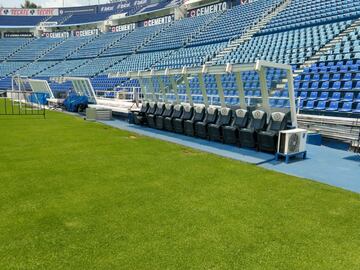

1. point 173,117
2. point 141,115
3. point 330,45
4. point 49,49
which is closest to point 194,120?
point 173,117

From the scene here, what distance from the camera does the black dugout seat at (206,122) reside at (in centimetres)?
1085

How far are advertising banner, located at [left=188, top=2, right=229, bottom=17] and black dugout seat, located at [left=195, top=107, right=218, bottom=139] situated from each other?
26.7 m

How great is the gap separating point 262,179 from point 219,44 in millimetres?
21025

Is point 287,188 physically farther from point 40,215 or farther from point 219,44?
point 219,44

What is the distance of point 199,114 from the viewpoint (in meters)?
11.6

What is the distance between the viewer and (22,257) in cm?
329

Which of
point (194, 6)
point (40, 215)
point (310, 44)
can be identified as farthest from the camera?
point (194, 6)

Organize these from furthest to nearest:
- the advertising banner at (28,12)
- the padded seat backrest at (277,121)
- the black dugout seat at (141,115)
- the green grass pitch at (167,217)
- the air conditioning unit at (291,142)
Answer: the advertising banner at (28,12)
the black dugout seat at (141,115)
the padded seat backrest at (277,121)
the air conditioning unit at (291,142)
the green grass pitch at (167,217)

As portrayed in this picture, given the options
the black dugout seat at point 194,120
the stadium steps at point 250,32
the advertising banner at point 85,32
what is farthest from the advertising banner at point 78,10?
the black dugout seat at point 194,120

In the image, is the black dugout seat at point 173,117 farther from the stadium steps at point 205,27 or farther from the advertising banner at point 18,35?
the advertising banner at point 18,35

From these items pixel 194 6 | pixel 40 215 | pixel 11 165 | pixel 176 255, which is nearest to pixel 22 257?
pixel 40 215

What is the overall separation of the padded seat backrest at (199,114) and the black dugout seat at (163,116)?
5.55ft

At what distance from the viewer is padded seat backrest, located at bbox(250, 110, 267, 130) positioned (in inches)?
358

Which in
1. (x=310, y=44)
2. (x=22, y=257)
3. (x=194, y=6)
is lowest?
(x=22, y=257)
